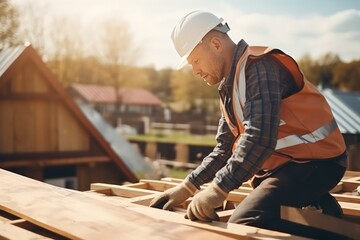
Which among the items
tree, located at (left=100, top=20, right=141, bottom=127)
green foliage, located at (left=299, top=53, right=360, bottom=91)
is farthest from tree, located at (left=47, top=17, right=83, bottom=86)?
green foliage, located at (left=299, top=53, right=360, bottom=91)

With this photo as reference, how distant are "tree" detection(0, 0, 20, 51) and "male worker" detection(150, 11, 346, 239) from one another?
2816 centimetres

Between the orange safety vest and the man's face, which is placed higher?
the man's face

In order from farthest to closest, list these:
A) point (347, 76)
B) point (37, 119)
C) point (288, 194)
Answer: point (347, 76), point (37, 119), point (288, 194)

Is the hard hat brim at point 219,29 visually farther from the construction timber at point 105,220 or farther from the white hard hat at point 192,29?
the construction timber at point 105,220

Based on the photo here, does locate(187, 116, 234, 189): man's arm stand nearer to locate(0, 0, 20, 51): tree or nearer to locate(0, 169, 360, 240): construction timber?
locate(0, 169, 360, 240): construction timber

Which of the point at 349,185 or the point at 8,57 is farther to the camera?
the point at 8,57

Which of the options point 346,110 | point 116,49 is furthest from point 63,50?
point 346,110

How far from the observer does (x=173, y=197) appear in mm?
3453

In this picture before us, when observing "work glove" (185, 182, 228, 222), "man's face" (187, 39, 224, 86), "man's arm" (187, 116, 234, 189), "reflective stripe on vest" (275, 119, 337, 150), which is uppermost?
"man's face" (187, 39, 224, 86)

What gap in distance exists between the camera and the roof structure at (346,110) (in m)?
16.4

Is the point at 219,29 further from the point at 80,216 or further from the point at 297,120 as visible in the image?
the point at 80,216

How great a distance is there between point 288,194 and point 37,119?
451 inches

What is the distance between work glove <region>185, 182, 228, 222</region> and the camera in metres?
2.75

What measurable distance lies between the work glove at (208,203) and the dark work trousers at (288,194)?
203mm
